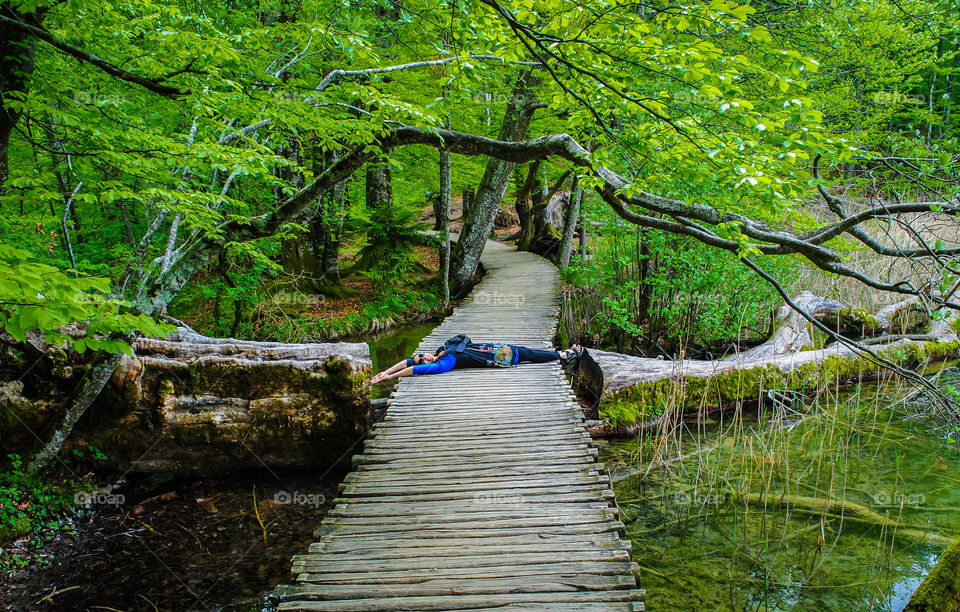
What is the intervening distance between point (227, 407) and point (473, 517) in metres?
3.17

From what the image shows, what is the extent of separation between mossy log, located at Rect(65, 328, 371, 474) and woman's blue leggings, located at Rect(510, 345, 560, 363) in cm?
235

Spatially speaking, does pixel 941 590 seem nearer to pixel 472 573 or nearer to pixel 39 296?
pixel 472 573

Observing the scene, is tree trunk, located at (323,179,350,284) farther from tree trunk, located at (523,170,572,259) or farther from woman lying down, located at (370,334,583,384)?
tree trunk, located at (523,170,572,259)

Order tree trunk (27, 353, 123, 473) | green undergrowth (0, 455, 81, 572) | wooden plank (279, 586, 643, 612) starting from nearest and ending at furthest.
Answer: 1. wooden plank (279, 586, 643, 612)
2. green undergrowth (0, 455, 81, 572)
3. tree trunk (27, 353, 123, 473)

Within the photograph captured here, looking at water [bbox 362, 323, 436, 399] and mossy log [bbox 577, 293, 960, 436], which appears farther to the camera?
water [bbox 362, 323, 436, 399]

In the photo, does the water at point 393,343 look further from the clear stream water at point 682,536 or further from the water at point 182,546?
the clear stream water at point 682,536

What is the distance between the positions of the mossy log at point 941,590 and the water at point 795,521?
1.32 metres

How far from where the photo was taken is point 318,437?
18.2 feet

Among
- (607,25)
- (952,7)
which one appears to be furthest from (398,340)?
(952,7)

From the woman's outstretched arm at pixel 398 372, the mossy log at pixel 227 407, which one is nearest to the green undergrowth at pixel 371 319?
the woman's outstretched arm at pixel 398 372

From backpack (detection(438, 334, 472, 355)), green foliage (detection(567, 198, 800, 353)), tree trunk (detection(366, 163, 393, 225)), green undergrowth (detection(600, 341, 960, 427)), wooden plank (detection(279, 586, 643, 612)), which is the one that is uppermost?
tree trunk (detection(366, 163, 393, 225))

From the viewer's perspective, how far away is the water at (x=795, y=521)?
373 cm

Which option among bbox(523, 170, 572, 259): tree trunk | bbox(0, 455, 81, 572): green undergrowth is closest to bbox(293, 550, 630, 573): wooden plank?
bbox(0, 455, 81, 572): green undergrowth

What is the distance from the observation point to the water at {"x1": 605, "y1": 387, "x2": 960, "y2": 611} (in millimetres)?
3730
